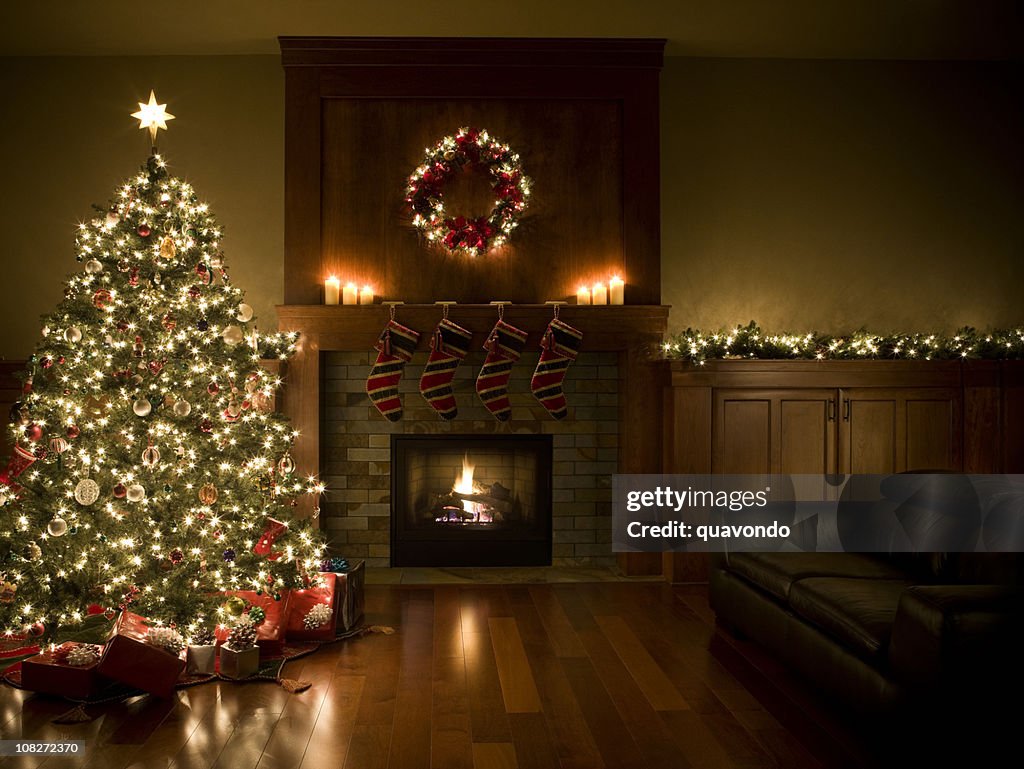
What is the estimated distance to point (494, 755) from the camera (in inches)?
102

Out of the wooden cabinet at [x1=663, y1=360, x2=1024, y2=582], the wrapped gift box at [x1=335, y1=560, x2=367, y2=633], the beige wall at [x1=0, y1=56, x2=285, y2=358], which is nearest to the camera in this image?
the wrapped gift box at [x1=335, y1=560, x2=367, y2=633]

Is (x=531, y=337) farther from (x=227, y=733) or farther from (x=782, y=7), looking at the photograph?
(x=227, y=733)

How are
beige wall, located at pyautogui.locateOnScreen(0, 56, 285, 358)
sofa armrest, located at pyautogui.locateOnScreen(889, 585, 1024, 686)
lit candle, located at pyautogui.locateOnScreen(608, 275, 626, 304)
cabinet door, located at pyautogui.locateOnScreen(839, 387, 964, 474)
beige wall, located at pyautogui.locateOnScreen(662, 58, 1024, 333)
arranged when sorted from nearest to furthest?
sofa armrest, located at pyautogui.locateOnScreen(889, 585, 1024, 686) < cabinet door, located at pyautogui.locateOnScreen(839, 387, 964, 474) < lit candle, located at pyautogui.locateOnScreen(608, 275, 626, 304) < beige wall, located at pyautogui.locateOnScreen(0, 56, 285, 358) < beige wall, located at pyautogui.locateOnScreen(662, 58, 1024, 333)

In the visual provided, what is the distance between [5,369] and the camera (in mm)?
4898

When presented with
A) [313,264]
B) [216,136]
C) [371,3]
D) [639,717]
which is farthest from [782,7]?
[639,717]

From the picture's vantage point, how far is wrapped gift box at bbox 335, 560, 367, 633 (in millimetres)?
3871

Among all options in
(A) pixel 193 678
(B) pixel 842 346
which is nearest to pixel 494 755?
(A) pixel 193 678

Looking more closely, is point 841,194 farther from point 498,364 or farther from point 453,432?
point 453,432

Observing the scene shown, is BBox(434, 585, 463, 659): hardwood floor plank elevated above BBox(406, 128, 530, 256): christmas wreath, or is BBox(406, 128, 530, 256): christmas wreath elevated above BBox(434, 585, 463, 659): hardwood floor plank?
BBox(406, 128, 530, 256): christmas wreath

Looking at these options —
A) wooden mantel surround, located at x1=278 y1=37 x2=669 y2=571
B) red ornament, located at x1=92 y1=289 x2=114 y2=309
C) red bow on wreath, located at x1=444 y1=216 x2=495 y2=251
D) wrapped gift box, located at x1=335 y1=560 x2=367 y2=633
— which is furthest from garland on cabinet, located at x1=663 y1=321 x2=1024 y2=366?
red ornament, located at x1=92 y1=289 x2=114 y2=309

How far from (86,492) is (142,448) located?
11.3 inches

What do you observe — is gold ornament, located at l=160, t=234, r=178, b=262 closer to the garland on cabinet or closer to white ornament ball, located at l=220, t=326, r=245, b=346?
white ornament ball, located at l=220, t=326, r=245, b=346

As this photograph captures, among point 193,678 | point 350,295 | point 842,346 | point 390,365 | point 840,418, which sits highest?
point 350,295

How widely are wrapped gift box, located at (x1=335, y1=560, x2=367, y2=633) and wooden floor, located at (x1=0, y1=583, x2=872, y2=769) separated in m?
0.15
